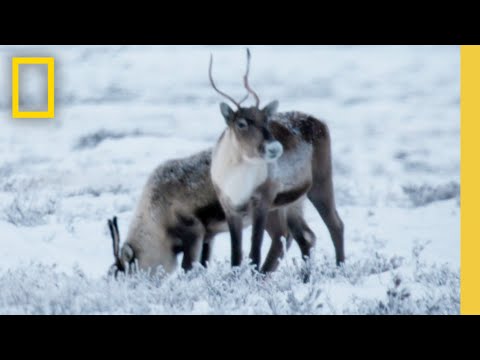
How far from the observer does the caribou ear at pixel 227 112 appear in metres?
6.84

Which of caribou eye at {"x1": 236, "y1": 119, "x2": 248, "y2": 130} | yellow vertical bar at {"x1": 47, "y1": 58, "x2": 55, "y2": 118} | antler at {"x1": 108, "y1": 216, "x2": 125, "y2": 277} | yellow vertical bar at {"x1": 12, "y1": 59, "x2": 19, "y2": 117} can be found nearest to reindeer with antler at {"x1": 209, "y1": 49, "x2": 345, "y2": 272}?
caribou eye at {"x1": 236, "y1": 119, "x2": 248, "y2": 130}

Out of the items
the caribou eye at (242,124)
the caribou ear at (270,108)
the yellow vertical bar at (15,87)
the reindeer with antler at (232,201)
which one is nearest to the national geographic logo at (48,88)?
the yellow vertical bar at (15,87)

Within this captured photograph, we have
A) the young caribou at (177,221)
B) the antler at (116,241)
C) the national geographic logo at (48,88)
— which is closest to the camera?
the antler at (116,241)

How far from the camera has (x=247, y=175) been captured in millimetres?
6930

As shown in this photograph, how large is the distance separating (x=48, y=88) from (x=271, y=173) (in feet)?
5.85

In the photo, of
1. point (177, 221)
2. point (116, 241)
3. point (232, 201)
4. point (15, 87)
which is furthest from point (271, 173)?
point (15, 87)

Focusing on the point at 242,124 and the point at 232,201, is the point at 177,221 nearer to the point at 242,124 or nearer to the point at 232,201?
the point at 232,201

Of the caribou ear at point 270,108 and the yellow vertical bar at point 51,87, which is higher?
the yellow vertical bar at point 51,87

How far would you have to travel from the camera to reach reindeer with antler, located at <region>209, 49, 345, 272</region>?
683 cm

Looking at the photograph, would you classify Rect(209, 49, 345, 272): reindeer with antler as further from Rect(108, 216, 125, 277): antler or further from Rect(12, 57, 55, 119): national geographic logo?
Rect(12, 57, 55, 119): national geographic logo

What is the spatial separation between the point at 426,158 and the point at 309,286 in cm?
165

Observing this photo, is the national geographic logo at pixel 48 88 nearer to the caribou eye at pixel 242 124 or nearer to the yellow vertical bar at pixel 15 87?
the yellow vertical bar at pixel 15 87

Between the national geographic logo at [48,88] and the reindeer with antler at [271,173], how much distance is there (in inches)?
48.2

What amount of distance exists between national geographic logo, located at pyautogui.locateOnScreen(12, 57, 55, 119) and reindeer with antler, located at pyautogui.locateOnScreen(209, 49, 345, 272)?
123 centimetres
